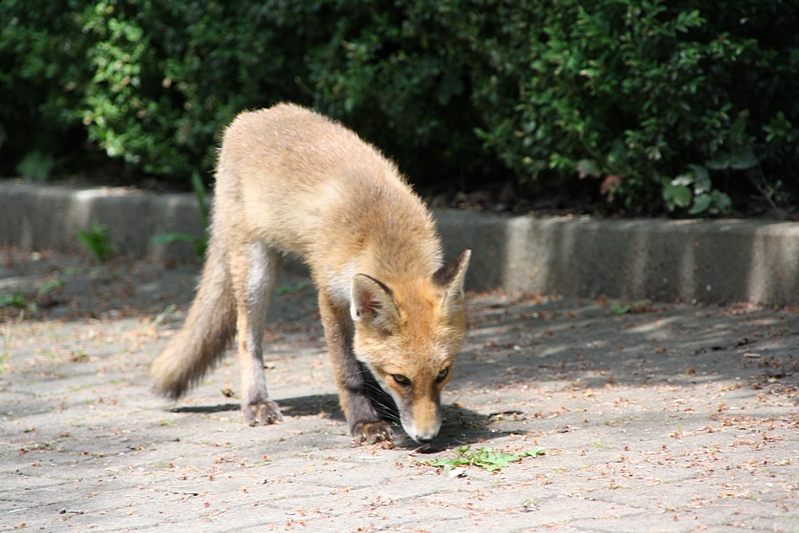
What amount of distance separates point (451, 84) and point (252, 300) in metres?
3.97

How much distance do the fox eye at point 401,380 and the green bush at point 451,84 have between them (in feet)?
11.5

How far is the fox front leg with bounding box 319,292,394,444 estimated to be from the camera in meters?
4.23

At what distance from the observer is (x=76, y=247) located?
10.3m

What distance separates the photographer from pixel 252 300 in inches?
196

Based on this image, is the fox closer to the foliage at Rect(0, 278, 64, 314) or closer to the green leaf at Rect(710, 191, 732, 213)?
the green leaf at Rect(710, 191, 732, 213)

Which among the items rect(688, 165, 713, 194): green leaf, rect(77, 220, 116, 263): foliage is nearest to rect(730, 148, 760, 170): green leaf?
rect(688, 165, 713, 194): green leaf

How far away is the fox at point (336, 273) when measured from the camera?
3.90 meters

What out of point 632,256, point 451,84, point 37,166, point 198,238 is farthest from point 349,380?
point 37,166

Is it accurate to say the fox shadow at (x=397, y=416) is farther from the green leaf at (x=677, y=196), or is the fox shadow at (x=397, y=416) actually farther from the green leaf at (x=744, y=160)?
the green leaf at (x=744, y=160)

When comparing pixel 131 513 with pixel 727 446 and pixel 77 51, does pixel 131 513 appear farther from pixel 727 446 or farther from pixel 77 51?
pixel 77 51

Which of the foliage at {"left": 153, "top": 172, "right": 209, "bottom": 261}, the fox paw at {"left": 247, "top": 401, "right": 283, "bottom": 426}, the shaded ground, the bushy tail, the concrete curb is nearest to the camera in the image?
the shaded ground

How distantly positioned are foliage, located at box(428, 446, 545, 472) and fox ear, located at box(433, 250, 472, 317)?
658mm

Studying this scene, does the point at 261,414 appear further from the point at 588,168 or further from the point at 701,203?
the point at 701,203

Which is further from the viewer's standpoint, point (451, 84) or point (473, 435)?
point (451, 84)
